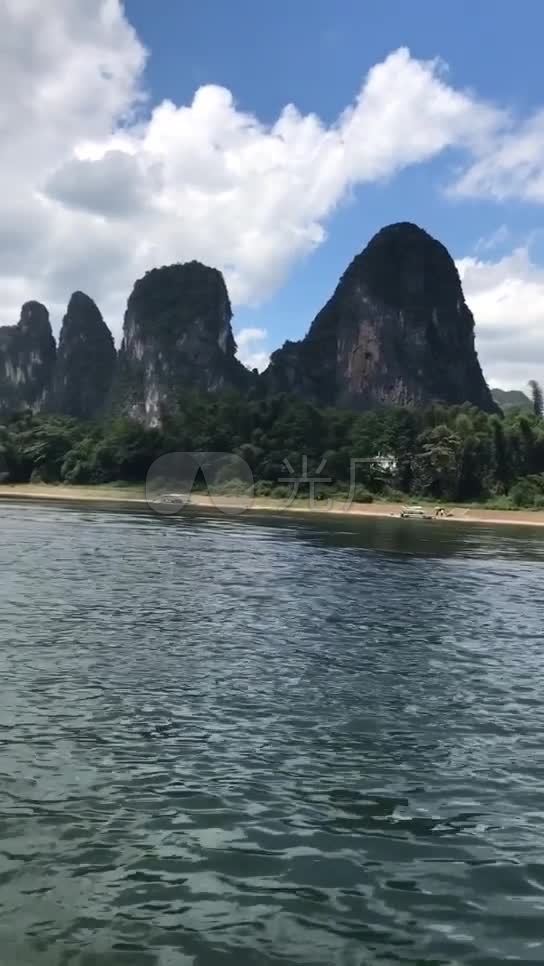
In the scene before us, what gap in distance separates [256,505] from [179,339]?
95706 mm

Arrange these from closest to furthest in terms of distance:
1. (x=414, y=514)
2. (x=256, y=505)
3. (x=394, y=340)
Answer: (x=414, y=514) < (x=256, y=505) < (x=394, y=340)

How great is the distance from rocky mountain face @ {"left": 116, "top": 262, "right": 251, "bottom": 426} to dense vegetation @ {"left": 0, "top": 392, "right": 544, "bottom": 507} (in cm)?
3889

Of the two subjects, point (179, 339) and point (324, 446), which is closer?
point (324, 446)

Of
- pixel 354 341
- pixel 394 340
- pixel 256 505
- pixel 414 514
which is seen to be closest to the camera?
pixel 414 514

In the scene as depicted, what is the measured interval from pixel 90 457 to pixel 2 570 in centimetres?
10001

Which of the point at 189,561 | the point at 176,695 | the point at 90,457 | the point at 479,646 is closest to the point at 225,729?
the point at 176,695

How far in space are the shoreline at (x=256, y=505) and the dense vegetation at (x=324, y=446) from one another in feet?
10.6

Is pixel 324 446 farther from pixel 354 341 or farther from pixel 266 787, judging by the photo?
pixel 266 787

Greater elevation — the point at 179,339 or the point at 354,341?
the point at 354,341

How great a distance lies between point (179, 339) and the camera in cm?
19088

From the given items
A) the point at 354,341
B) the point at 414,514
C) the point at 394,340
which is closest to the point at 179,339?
the point at 354,341

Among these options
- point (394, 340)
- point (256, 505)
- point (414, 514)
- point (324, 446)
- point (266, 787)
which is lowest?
point (266, 787)

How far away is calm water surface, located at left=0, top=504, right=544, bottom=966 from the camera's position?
686 cm

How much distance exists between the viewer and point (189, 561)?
3572cm
